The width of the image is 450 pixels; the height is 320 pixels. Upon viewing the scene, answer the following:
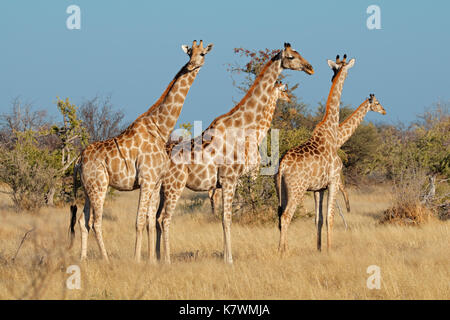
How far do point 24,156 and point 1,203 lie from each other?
93.1 inches

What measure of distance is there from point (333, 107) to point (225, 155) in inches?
89.3

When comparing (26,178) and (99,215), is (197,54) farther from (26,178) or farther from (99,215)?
(26,178)

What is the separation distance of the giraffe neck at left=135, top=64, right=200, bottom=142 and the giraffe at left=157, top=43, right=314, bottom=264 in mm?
455

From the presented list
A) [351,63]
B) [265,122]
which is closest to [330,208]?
[265,122]

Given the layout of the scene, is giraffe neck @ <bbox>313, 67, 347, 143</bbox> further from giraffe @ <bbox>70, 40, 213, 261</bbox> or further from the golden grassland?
giraffe @ <bbox>70, 40, 213, 261</bbox>

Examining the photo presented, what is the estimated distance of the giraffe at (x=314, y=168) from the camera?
29.2 feet

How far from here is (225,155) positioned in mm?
8789

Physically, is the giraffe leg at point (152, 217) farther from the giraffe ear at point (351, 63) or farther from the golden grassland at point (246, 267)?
the giraffe ear at point (351, 63)

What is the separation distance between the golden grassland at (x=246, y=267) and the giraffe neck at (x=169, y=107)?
1.99 metres

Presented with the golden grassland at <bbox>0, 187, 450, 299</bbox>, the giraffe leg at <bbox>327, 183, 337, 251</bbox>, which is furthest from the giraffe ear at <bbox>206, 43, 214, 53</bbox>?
the golden grassland at <bbox>0, 187, 450, 299</bbox>

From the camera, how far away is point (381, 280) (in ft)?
24.0

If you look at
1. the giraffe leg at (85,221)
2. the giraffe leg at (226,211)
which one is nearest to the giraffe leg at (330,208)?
the giraffe leg at (226,211)

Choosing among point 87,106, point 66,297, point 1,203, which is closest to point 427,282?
point 66,297
